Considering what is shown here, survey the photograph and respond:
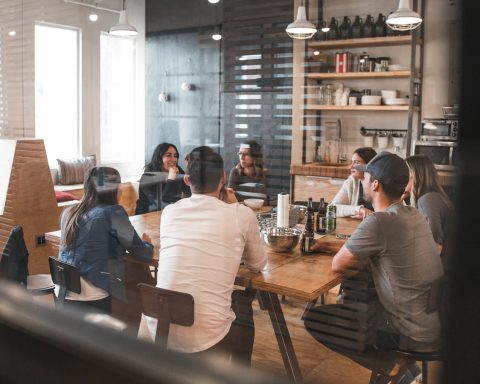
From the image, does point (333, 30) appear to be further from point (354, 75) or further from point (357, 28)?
point (354, 75)

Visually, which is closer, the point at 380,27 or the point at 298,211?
the point at 380,27

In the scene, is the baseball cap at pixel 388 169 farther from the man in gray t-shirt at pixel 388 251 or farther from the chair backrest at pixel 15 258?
the chair backrest at pixel 15 258

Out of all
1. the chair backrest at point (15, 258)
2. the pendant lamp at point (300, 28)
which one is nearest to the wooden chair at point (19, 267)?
the chair backrest at point (15, 258)

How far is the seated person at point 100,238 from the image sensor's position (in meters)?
1.33

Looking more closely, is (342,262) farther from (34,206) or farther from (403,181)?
(34,206)

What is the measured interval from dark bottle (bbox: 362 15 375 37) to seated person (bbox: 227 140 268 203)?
32 cm

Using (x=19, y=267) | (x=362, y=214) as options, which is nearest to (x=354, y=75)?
(x=362, y=214)

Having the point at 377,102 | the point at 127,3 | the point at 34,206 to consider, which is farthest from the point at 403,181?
the point at 34,206

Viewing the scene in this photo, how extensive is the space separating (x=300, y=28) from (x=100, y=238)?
0.89 metres

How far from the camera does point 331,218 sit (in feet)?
4.18

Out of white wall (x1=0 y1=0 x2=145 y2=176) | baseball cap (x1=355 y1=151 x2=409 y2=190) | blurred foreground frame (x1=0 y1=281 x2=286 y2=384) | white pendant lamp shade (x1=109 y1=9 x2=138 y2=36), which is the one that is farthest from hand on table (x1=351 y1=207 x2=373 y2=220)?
blurred foreground frame (x1=0 y1=281 x2=286 y2=384)

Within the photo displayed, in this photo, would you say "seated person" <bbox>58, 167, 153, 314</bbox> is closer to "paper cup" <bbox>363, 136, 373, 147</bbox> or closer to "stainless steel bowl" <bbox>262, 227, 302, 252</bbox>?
"stainless steel bowl" <bbox>262, 227, 302, 252</bbox>

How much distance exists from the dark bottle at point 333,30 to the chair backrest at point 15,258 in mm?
764

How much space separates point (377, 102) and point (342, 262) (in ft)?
1.28
